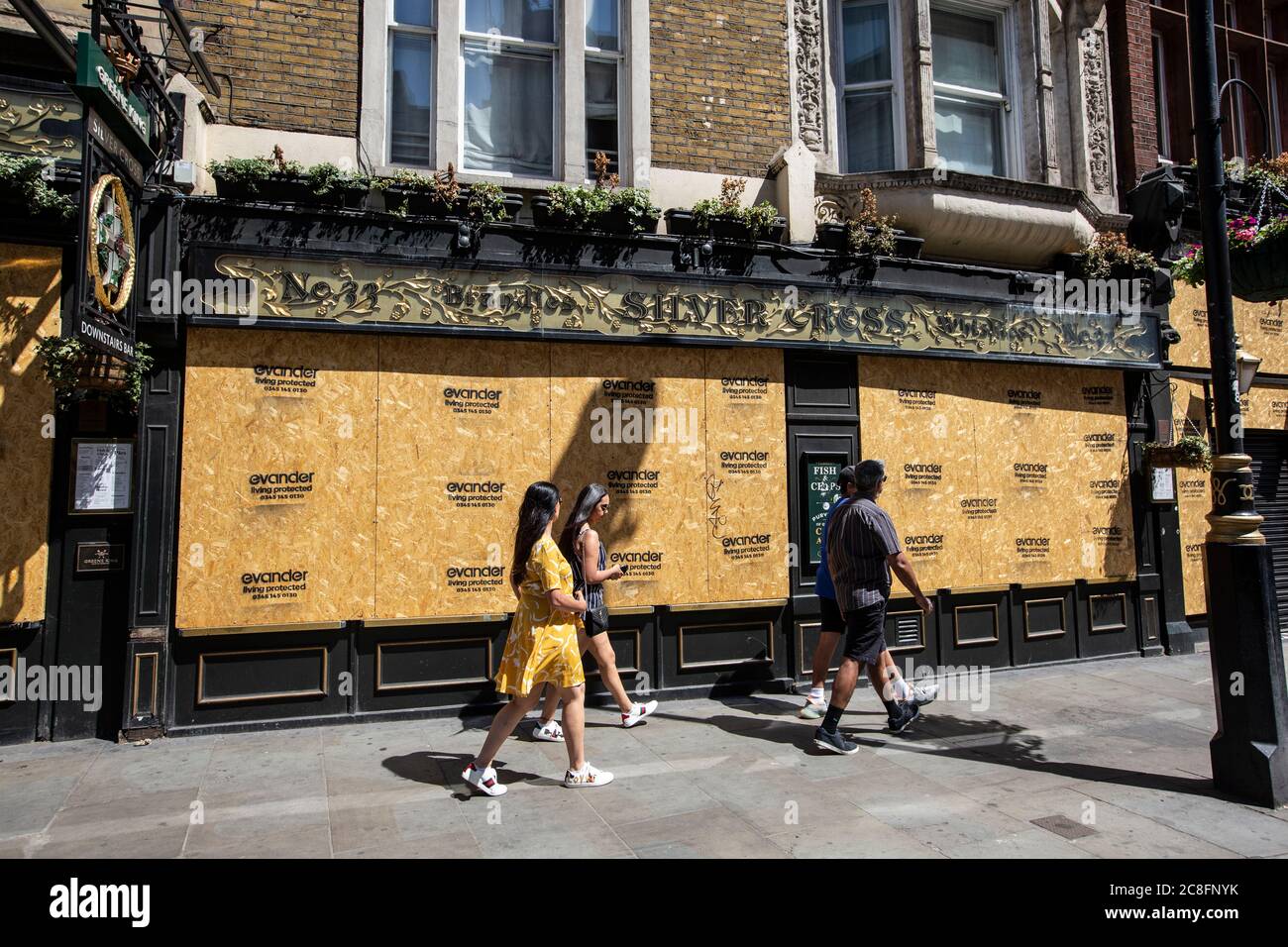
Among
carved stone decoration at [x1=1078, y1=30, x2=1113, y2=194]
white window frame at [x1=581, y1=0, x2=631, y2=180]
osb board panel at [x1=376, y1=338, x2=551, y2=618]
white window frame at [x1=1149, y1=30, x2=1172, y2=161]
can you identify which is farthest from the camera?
white window frame at [x1=1149, y1=30, x2=1172, y2=161]

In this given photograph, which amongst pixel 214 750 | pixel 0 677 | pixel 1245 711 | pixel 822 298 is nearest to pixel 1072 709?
pixel 1245 711

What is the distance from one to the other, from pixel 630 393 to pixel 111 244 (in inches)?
162

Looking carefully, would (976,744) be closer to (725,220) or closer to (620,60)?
(725,220)

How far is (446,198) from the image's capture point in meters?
6.96

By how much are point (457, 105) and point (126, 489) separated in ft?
14.8

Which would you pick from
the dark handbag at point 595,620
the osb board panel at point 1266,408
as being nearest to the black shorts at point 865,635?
the dark handbag at point 595,620

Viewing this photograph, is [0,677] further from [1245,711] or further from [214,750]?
[1245,711]

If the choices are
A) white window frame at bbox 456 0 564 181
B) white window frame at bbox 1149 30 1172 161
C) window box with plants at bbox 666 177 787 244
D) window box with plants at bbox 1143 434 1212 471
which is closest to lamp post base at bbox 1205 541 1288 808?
window box with plants at bbox 666 177 787 244

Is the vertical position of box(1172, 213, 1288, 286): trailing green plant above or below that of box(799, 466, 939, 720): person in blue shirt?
above

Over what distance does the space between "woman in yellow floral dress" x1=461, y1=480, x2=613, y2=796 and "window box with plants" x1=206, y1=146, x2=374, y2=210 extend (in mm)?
3690

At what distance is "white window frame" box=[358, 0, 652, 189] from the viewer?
7.28 m

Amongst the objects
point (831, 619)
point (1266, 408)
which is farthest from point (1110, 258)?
point (831, 619)

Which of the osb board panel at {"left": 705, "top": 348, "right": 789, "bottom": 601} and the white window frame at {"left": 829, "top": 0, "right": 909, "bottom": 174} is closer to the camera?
the osb board panel at {"left": 705, "top": 348, "right": 789, "bottom": 601}

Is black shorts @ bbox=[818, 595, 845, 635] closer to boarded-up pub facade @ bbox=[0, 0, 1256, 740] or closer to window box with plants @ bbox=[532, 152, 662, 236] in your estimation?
boarded-up pub facade @ bbox=[0, 0, 1256, 740]
